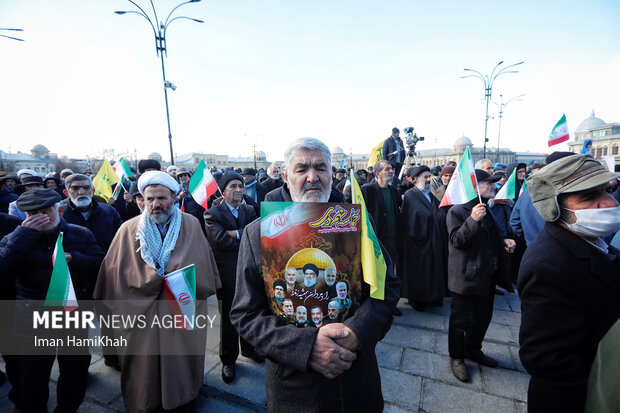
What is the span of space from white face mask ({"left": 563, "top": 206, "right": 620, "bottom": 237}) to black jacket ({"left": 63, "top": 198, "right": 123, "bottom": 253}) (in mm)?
4878

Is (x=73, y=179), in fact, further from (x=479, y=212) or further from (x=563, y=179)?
(x=563, y=179)

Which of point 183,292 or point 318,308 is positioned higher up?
point 318,308

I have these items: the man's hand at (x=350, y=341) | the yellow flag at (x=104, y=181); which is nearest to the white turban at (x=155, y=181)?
the man's hand at (x=350, y=341)

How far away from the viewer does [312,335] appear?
1251mm

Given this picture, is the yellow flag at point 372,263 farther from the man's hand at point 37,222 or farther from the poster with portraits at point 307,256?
the man's hand at point 37,222

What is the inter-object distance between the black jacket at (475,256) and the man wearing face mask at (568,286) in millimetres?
1196

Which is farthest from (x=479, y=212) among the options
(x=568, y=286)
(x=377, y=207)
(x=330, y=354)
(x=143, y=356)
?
(x=143, y=356)

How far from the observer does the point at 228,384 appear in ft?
10.00

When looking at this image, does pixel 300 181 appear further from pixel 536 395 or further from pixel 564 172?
pixel 536 395

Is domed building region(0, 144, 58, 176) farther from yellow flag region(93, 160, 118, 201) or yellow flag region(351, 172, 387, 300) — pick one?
yellow flag region(351, 172, 387, 300)

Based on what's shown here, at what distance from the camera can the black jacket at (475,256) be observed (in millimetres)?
2941

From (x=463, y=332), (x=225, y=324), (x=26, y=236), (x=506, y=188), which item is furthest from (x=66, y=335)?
(x=506, y=188)

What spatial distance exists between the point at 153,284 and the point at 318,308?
1736 mm

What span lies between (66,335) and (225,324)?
4.77 ft
